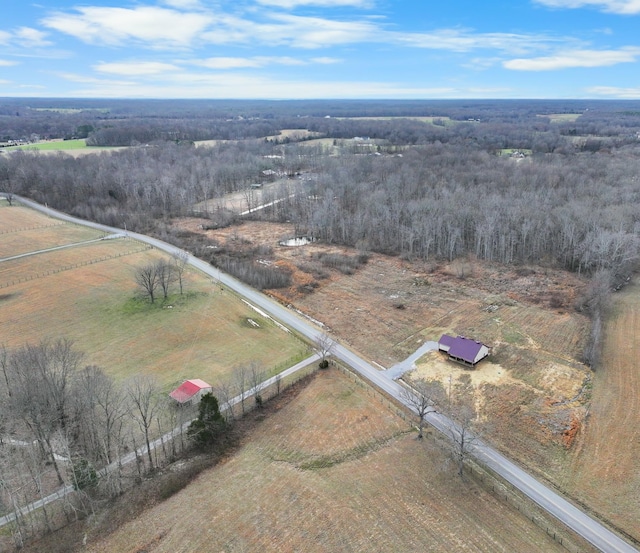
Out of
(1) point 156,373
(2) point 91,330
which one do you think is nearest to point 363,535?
(1) point 156,373

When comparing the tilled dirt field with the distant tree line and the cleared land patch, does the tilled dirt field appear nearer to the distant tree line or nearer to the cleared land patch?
the cleared land patch

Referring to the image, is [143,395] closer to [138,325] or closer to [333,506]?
[138,325]

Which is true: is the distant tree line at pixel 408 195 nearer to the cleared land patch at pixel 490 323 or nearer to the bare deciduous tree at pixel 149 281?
the cleared land patch at pixel 490 323

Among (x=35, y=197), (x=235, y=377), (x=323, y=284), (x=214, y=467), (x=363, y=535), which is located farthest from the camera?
(x=35, y=197)

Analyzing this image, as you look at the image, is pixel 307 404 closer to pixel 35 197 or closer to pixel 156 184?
pixel 156 184

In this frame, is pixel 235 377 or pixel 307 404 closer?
pixel 307 404

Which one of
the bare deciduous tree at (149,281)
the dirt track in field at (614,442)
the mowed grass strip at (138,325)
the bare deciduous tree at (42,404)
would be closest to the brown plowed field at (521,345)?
the dirt track in field at (614,442)

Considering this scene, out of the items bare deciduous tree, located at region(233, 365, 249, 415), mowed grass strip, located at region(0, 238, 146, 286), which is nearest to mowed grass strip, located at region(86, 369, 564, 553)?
bare deciduous tree, located at region(233, 365, 249, 415)
